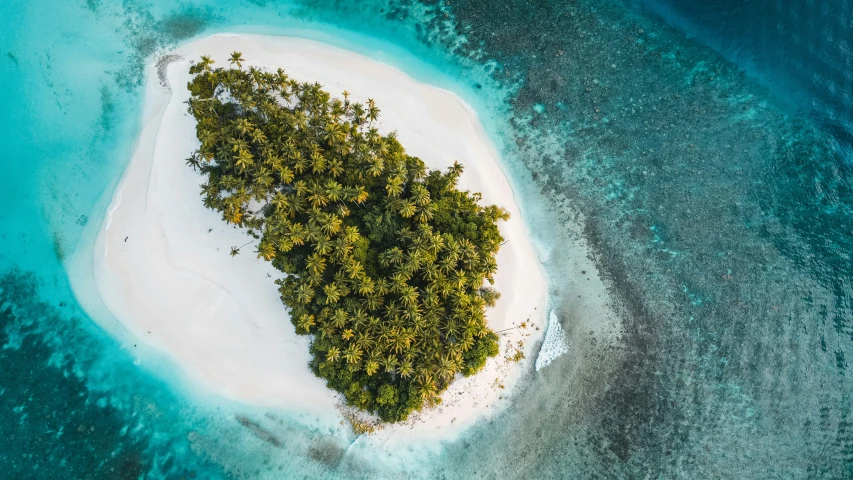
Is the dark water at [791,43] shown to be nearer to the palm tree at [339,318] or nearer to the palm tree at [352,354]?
the palm tree at [339,318]

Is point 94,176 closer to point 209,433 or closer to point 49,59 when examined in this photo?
point 49,59

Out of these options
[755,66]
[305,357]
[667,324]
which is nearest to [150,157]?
[305,357]

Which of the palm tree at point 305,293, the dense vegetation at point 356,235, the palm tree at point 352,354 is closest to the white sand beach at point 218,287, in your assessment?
the dense vegetation at point 356,235

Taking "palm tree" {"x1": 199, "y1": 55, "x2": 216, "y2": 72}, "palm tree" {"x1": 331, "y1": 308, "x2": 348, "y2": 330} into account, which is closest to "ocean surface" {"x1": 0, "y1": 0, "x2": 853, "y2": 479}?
"palm tree" {"x1": 199, "y1": 55, "x2": 216, "y2": 72}

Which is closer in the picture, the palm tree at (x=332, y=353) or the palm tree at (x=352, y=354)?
the palm tree at (x=352, y=354)

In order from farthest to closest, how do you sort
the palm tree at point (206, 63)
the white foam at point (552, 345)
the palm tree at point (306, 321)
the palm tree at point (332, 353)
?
the white foam at point (552, 345), the palm tree at point (206, 63), the palm tree at point (306, 321), the palm tree at point (332, 353)

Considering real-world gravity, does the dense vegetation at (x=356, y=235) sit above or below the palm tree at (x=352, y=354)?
above
